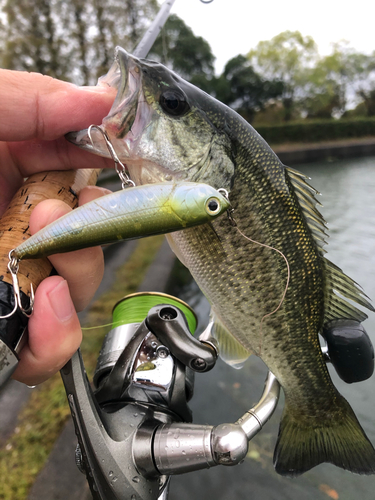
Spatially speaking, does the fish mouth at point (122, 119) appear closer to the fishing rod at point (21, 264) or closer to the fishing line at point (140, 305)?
the fishing rod at point (21, 264)

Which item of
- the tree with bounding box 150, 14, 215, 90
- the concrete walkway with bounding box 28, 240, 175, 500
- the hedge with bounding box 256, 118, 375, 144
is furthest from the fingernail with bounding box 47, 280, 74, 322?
the tree with bounding box 150, 14, 215, 90

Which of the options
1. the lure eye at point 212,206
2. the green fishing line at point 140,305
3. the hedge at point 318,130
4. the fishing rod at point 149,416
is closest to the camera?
the lure eye at point 212,206

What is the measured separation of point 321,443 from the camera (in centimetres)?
147

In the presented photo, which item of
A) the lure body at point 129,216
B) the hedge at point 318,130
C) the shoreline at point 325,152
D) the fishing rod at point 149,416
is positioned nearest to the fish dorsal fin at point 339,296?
the fishing rod at point 149,416

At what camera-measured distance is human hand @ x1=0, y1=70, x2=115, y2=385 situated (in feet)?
3.25

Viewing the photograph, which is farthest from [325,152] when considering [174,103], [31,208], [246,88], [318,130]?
[31,208]

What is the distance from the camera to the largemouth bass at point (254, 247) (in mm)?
1118

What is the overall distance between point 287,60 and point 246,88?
9739mm

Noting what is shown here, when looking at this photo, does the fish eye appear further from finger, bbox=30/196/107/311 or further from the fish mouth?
finger, bbox=30/196/107/311

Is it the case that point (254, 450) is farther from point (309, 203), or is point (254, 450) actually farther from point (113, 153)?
point (113, 153)

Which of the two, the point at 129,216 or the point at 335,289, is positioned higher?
the point at 129,216

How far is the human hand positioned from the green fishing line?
0.51 m

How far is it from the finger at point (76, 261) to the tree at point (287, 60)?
33.9 m

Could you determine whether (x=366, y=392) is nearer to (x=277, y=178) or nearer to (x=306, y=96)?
(x=277, y=178)
